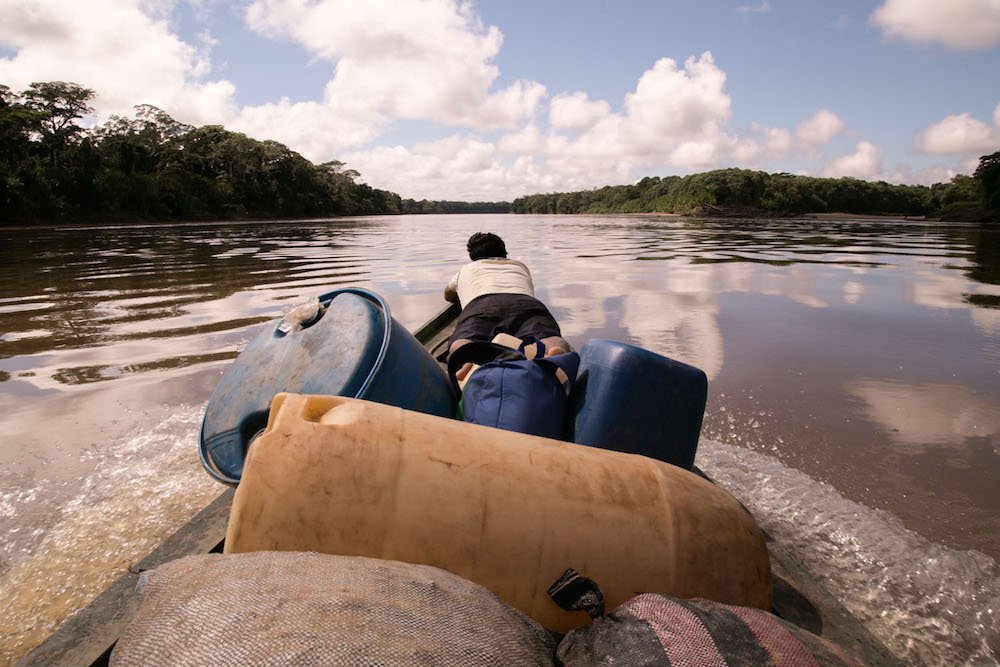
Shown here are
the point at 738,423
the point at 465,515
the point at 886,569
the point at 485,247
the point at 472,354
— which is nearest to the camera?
the point at 465,515

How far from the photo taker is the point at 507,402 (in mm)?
2131

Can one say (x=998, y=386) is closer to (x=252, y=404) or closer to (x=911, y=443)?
(x=911, y=443)

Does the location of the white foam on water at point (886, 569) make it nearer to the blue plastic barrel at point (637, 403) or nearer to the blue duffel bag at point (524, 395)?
the blue plastic barrel at point (637, 403)

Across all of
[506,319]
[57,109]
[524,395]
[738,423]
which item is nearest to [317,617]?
[524,395]

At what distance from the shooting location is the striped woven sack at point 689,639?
102cm

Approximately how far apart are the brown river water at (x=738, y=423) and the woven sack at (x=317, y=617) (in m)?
1.31

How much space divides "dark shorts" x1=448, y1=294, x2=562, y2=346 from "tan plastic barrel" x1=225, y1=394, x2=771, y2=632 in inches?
73.7

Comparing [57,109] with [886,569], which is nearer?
[886,569]

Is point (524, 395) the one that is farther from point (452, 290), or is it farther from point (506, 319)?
point (452, 290)

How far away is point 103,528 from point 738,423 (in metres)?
3.92

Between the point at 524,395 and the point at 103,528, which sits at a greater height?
the point at 524,395

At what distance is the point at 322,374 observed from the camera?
218 cm

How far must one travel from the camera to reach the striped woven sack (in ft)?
3.35

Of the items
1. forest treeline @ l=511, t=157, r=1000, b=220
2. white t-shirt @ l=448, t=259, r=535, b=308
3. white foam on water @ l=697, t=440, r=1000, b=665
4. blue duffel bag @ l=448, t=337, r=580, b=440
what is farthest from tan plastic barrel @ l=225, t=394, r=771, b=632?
forest treeline @ l=511, t=157, r=1000, b=220
